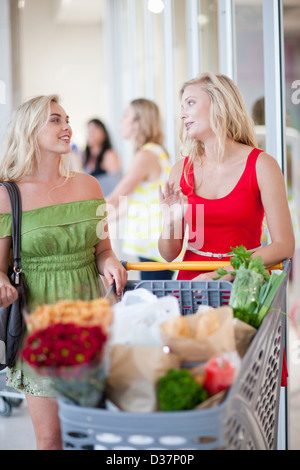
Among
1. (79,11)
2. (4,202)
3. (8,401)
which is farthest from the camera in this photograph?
(79,11)

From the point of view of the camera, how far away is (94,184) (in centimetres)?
241

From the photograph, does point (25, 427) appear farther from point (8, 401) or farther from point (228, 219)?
point (228, 219)

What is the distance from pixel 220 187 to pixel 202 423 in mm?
1401

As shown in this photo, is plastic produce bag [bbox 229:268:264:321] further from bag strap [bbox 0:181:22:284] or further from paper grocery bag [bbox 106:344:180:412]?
bag strap [bbox 0:181:22:284]

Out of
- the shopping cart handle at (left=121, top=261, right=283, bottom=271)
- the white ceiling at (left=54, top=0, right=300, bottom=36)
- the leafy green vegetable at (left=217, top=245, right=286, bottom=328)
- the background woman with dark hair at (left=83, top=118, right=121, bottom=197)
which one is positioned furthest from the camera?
the white ceiling at (left=54, top=0, right=300, bottom=36)

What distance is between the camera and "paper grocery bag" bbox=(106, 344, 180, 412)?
1.17 metres

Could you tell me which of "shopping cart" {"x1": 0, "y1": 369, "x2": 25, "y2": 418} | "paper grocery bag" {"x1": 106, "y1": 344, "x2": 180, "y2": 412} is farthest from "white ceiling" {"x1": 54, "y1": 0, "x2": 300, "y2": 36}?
"paper grocery bag" {"x1": 106, "y1": 344, "x2": 180, "y2": 412}

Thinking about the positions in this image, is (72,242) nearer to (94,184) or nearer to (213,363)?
(94,184)

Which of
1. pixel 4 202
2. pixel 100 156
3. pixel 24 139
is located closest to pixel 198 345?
pixel 4 202

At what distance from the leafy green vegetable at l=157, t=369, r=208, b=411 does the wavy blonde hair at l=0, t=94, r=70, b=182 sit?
1304 millimetres

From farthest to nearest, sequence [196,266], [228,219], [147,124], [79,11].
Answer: [79,11] < [147,124] < [228,219] < [196,266]

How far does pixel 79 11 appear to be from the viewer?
1271 cm
